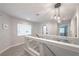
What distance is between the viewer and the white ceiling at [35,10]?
1411mm

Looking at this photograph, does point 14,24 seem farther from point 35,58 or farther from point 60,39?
point 60,39

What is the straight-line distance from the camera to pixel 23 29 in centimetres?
159

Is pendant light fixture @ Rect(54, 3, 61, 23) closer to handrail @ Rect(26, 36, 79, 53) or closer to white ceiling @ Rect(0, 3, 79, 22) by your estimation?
white ceiling @ Rect(0, 3, 79, 22)

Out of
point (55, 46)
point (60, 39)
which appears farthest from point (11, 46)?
point (60, 39)

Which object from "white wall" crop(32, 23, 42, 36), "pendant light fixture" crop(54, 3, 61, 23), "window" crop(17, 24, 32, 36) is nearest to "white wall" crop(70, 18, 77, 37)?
"pendant light fixture" crop(54, 3, 61, 23)

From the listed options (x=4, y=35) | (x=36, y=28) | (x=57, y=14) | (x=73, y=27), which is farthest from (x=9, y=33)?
(x=73, y=27)

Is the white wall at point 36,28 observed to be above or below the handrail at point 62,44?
above

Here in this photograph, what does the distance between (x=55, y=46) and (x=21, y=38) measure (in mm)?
666

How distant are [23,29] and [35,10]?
0.44 metres

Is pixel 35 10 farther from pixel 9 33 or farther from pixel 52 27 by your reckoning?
pixel 9 33

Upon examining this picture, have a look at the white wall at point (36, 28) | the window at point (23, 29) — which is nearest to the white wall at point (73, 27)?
the white wall at point (36, 28)

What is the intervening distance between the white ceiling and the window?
155mm

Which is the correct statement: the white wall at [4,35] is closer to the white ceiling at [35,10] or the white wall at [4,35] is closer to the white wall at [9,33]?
the white wall at [9,33]

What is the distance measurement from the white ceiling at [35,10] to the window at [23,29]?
0.15 metres
